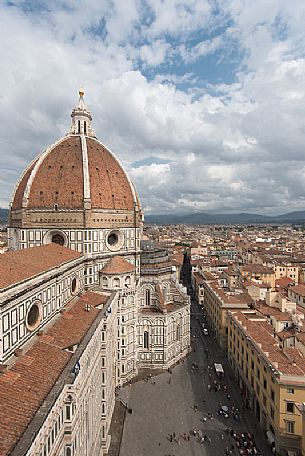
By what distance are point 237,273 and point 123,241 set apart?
32349 mm

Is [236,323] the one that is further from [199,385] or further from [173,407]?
[173,407]

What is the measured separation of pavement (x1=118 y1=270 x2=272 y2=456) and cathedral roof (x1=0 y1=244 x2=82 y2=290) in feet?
46.0

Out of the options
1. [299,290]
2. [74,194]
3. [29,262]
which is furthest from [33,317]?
[299,290]

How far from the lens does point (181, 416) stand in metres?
27.2

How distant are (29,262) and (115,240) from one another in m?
15.2

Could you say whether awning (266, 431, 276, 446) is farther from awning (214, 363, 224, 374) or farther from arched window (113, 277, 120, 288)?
arched window (113, 277, 120, 288)

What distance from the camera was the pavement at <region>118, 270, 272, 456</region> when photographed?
23562mm

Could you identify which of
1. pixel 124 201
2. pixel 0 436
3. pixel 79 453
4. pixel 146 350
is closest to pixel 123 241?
pixel 124 201

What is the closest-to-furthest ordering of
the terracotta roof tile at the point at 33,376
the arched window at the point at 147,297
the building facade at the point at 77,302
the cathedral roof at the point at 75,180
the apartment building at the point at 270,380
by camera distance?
the terracotta roof tile at the point at 33,376 < the building facade at the point at 77,302 < the apartment building at the point at 270,380 < the cathedral roof at the point at 75,180 < the arched window at the point at 147,297

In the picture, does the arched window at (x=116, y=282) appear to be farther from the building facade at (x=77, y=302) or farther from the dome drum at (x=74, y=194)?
the dome drum at (x=74, y=194)

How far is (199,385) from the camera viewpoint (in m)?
32.2

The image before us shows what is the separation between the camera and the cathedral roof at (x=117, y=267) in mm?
31795

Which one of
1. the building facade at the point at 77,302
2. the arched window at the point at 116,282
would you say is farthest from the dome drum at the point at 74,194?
the arched window at the point at 116,282

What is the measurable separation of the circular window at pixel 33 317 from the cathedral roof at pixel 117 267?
39.2 ft
